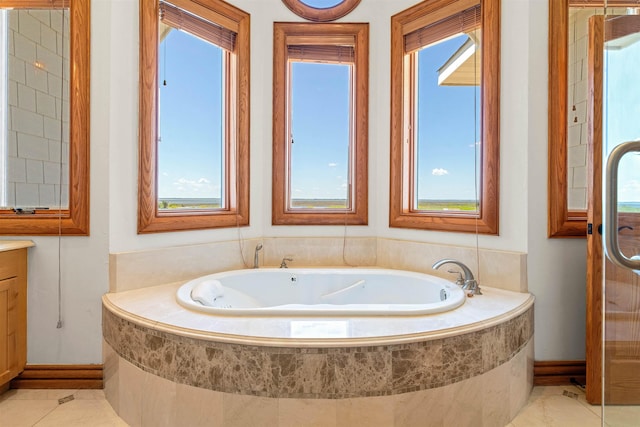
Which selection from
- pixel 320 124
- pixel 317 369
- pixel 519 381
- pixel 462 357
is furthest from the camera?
pixel 320 124

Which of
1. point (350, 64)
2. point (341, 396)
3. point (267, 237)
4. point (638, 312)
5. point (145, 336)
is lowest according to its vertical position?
point (341, 396)

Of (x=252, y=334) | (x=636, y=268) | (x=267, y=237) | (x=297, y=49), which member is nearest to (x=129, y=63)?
(x=297, y=49)

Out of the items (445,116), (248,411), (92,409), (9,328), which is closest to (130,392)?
(92,409)

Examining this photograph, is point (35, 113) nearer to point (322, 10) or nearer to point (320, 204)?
point (320, 204)

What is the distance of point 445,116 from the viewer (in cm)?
241

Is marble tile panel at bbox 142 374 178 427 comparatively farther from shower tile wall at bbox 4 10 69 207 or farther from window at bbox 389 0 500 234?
window at bbox 389 0 500 234

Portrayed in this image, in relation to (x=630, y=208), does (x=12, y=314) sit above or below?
below

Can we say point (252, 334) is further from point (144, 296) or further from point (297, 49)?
point (297, 49)

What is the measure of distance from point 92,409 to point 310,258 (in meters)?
1.49

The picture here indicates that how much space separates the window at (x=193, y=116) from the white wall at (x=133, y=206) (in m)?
0.09

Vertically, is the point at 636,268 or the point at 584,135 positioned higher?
the point at 584,135

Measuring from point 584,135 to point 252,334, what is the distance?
2079mm

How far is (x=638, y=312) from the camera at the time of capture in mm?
1231

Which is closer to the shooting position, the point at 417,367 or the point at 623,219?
the point at 623,219
